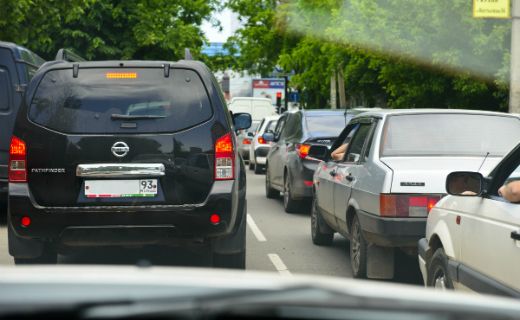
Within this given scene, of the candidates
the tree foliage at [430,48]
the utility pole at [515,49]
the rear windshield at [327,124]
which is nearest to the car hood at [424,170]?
the rear windshield at [327,124]

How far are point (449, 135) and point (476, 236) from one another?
9.29ft

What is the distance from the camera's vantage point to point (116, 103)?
23.5ft

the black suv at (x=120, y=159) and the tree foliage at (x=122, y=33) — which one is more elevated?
the tree foliage at (x=122, y=33)

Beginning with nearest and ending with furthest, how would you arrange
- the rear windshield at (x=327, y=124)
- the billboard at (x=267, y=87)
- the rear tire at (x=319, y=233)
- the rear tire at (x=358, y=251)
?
1. the rear tire at (x=358, y=251)
2. the rear tire at (x=319, y=233)
3. the rear windshield at (x=327, y=124)
4. the billboard at (x=267, y=87)

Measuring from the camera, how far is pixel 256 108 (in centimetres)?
4056

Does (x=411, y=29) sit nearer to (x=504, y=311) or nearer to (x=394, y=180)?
(x=394, y=180)

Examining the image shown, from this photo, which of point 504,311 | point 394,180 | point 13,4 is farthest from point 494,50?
point 504,311

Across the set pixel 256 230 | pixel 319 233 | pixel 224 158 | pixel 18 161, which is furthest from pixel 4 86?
pixel 224 158

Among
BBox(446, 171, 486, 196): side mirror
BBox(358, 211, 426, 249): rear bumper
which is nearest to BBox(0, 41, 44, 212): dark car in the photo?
BBox(358, 211, 426, 249): rear bumper

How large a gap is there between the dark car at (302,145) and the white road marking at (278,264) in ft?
13.3

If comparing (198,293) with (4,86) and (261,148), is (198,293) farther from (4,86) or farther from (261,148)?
(261,148)

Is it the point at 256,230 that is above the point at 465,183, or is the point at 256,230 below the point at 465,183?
below

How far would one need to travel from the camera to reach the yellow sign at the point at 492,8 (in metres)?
17.4

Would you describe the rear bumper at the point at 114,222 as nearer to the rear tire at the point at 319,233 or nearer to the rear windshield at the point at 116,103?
the rear windshield at the point at 116,103
